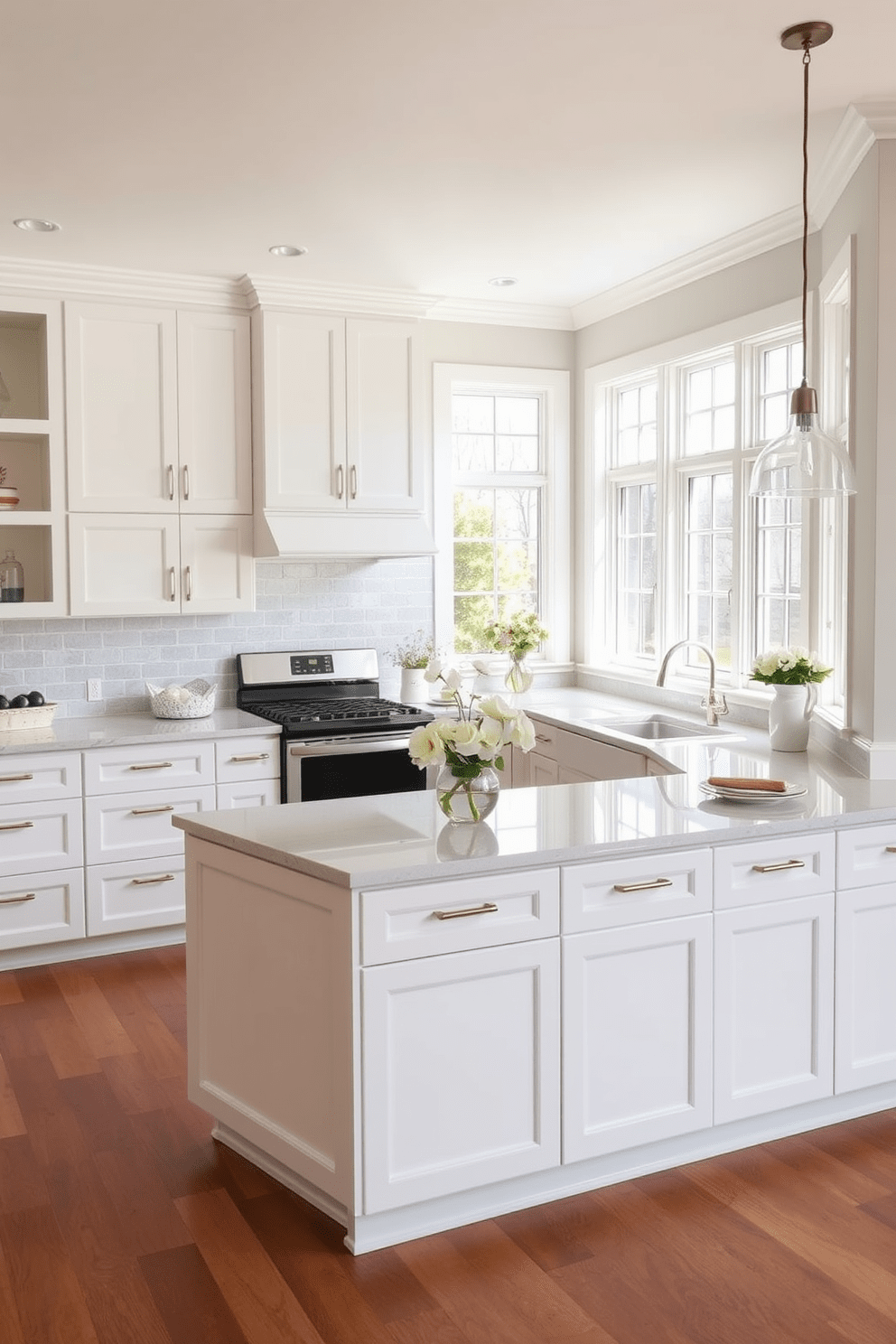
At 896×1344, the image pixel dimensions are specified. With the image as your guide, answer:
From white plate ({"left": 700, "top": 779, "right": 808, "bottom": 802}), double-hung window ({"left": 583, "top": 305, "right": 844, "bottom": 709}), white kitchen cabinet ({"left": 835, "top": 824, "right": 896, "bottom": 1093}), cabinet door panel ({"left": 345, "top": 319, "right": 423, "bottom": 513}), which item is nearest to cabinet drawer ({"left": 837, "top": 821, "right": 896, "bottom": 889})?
white kitchen cabinet ({"left": 835, "top": 824, "right": 896, "bottom": 1093})

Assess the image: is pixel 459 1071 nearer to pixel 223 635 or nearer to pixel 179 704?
pixel 179 704

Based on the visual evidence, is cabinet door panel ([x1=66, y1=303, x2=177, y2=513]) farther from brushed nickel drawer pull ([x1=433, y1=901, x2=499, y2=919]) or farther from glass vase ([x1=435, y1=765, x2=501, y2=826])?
brushed nickel drawer pull ([x1=433, y1=901, x2=499, y2=919])

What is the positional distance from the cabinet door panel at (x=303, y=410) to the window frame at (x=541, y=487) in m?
0.67

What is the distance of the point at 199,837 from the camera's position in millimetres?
2924

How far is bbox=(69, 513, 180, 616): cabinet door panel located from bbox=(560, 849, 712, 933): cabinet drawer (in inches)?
112

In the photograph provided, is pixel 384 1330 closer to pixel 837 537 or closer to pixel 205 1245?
pixel 205 1245

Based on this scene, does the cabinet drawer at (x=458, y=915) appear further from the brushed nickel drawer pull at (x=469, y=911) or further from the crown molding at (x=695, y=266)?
the crown molding at (x=695, y=266)

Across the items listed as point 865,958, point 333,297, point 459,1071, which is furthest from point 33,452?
point 865,958

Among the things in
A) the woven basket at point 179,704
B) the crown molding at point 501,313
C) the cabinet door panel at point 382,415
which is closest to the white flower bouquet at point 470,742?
the woven basket at point 179,704

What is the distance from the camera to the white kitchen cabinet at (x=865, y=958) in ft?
10.1

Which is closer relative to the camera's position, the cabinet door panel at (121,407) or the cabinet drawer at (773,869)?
the cabinet drawer at (773,869)

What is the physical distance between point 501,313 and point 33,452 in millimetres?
2256

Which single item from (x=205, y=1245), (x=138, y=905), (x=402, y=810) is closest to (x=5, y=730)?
(x=138, y=905)

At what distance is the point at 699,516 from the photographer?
5.15 meters
